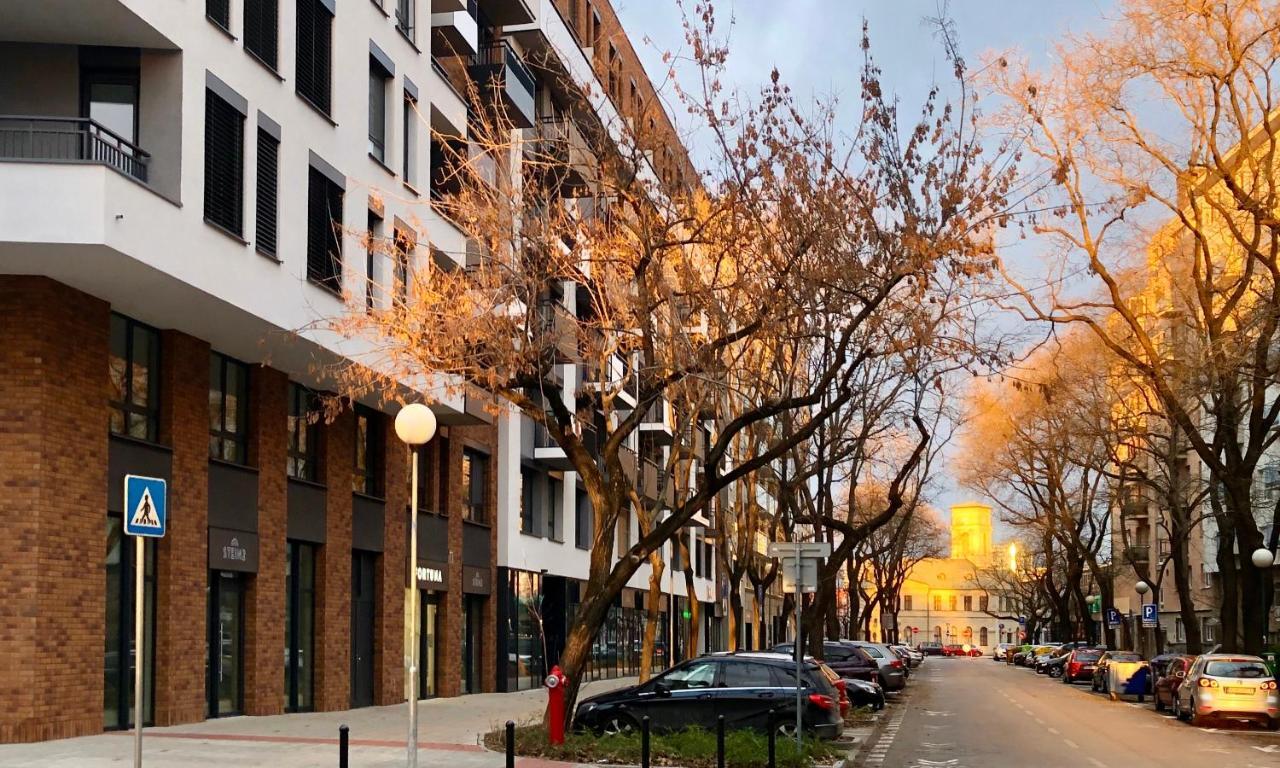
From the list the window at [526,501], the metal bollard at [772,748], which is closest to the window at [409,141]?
the window at [526,501]

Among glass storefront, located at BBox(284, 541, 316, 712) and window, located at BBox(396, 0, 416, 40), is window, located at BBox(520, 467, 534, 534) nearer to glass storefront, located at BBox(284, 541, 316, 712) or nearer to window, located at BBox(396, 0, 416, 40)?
glass storefront, located at BBox(284, 541, 316, 712)

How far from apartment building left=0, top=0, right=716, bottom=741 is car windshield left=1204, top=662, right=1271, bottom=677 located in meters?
17.0

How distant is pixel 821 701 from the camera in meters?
22.2

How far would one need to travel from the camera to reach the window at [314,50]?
25.3 meters

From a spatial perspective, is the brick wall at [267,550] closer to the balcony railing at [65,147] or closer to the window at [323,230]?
the window at [323,230]

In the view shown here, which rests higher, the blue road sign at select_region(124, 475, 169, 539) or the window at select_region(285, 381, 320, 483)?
the window at select_region(285, 381, 320, 483)

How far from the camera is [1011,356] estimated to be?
802 inches

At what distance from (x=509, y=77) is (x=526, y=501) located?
41.5 feet

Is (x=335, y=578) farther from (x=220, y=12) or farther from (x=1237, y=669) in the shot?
(x=1237, y=669)

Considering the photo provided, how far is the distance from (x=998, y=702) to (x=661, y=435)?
16878mm

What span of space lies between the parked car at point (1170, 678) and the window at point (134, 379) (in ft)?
80.5

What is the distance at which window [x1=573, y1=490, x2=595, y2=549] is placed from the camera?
48.0 meters

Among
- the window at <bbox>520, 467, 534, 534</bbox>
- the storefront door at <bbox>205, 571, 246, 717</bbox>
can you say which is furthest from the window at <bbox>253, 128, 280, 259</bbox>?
the window at <bbox>520, 467, 534, 534</bbox>

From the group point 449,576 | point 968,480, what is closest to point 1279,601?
point 968,480
